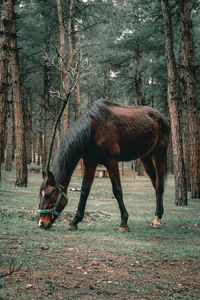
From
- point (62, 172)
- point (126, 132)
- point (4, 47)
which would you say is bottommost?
point (62, 172)

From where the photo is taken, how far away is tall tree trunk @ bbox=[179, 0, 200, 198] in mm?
11273

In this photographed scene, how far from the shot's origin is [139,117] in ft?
22.1

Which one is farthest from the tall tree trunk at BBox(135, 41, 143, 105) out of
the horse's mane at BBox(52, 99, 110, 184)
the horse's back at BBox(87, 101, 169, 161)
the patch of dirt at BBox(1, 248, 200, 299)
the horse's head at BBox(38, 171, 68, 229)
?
the patch of dirt at BBox(1, 248, 200, 299)

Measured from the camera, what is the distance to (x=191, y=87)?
37.9 ft

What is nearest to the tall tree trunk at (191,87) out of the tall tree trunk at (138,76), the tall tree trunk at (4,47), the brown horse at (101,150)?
the brown horse at (101,150)

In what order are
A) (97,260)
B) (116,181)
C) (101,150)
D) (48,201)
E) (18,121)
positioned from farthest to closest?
(18,121) → (116,181) → (101,150) → (48,201) → (97,260)

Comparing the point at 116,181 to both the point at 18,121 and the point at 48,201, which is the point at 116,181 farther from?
the point at 18,121

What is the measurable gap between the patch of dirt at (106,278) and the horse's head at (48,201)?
872mm

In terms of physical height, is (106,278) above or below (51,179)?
below

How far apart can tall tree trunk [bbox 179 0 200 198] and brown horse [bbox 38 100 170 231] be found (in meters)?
4.69

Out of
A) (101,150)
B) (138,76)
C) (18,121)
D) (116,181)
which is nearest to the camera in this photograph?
(101,150)

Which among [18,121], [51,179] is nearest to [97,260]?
[51,179]

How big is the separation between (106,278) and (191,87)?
9403mm

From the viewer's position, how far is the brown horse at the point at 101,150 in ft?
17.2
